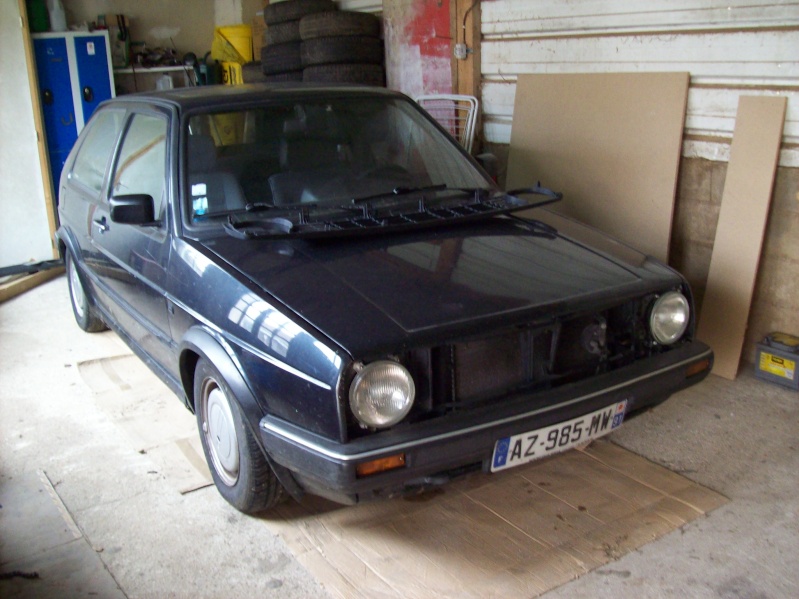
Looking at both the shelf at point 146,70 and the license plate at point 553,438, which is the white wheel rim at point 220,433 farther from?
the shelf at point 146,70

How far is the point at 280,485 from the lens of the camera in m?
2.65

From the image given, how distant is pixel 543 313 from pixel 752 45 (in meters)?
2.29

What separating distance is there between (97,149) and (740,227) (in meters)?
3.31

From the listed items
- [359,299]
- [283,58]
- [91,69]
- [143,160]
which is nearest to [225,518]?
[359,299]

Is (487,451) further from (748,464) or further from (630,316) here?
(748,464)

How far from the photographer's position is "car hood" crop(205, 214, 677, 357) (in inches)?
87.8

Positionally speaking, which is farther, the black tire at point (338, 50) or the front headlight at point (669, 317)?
the black tire at point (338, 50)

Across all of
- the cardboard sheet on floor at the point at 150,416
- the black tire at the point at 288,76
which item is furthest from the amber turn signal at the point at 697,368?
the black tire at the point at 288,76

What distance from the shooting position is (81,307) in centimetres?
470

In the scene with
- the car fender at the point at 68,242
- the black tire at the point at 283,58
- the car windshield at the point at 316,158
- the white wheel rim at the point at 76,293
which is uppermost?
the black tire at the point at 283,58

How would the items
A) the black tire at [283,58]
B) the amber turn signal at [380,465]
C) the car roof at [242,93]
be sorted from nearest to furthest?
the amber turn signal at [380,465] < the car roof at [242,93] < the black tire at [283,58]

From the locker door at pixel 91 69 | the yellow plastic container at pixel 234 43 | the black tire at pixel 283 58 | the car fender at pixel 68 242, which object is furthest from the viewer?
the yellow plastic container at pixel 234 43

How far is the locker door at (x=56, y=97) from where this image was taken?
20.9 feet

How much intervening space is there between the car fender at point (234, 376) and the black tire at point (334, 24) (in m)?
4.00
